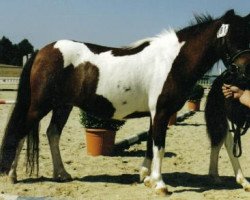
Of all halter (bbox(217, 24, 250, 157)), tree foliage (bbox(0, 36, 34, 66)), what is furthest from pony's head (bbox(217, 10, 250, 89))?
tree foliage (bbox(0, 36, 34, 66))

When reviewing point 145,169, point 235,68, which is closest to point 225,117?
point 235,68

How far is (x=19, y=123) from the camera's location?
19.0 feet

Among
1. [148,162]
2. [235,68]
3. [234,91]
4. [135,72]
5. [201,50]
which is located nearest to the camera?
[234,91]

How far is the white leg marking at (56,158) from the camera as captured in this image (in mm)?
5867

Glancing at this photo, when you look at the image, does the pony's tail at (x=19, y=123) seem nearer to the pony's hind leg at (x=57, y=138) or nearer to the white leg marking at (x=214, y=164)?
the pony's hind leg at (x=57, y=138)

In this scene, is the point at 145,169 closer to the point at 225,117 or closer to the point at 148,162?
the point at 148,162

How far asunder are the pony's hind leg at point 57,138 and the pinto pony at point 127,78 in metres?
0.01

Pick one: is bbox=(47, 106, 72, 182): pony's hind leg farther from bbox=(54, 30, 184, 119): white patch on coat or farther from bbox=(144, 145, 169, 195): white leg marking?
bbox=(144, 145, 169, 195): white leg marking

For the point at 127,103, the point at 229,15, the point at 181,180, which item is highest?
the point at 229,15

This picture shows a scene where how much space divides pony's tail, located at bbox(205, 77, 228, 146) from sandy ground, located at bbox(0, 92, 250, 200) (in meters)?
0.70

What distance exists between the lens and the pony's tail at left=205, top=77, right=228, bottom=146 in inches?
223

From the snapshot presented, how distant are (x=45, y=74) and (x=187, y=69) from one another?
183 centimetres

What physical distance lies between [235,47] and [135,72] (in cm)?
126

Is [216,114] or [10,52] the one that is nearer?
[216,114]
